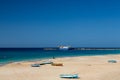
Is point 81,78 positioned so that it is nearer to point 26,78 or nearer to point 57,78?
point 57,78

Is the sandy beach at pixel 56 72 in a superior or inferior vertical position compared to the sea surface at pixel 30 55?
inferior

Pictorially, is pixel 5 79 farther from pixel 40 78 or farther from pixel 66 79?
pixel 66 79

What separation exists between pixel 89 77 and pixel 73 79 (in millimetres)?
1925

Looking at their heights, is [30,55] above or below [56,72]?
above

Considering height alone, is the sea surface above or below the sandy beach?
above

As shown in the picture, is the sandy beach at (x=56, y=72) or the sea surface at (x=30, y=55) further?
the sea surface at (x=30, y=55)

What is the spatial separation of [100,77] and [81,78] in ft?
5.85

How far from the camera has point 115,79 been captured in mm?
24422

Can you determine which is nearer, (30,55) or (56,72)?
(56,72)

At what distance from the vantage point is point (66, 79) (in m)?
24.8

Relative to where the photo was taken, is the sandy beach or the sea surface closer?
the sandy beach

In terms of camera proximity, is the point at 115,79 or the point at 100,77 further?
the point at 100,77

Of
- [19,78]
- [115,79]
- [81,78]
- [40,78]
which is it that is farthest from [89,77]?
[19,78]

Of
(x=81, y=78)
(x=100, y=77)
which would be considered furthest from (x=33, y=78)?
(x=100, y=77)
